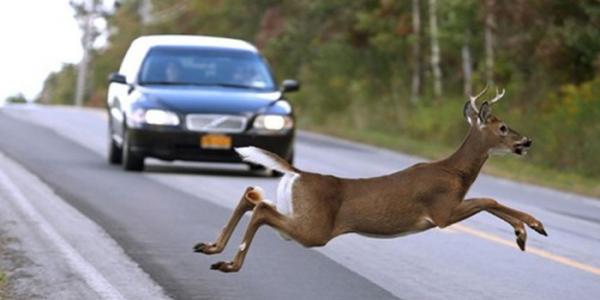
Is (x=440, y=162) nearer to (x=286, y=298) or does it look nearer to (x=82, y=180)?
(x=286, y=298)

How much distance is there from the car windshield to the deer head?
10.6 metres

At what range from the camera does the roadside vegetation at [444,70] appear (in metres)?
27.2

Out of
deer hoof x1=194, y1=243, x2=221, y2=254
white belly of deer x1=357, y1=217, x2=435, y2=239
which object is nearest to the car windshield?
deer hoof x1=194, y1=243, x2=221, y2=254

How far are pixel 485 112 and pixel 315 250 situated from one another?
9.46 ft

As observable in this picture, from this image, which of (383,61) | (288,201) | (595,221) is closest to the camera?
(288,201)

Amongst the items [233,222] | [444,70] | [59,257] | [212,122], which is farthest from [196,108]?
[444,70]

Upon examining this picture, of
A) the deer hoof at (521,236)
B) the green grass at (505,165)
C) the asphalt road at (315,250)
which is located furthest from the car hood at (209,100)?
the deer hoof at (521,236)

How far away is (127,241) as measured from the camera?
1309 centimetres

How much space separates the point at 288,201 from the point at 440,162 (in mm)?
1135

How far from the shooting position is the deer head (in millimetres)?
10430

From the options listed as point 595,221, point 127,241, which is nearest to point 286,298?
point 127,241

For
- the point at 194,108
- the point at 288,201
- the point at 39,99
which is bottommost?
the point at 39,99

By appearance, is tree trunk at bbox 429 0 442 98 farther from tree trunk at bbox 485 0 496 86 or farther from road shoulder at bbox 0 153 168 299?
road shoulder at bbox 0 153 168 299

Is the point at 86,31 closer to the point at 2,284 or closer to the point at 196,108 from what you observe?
the point at 196,108
